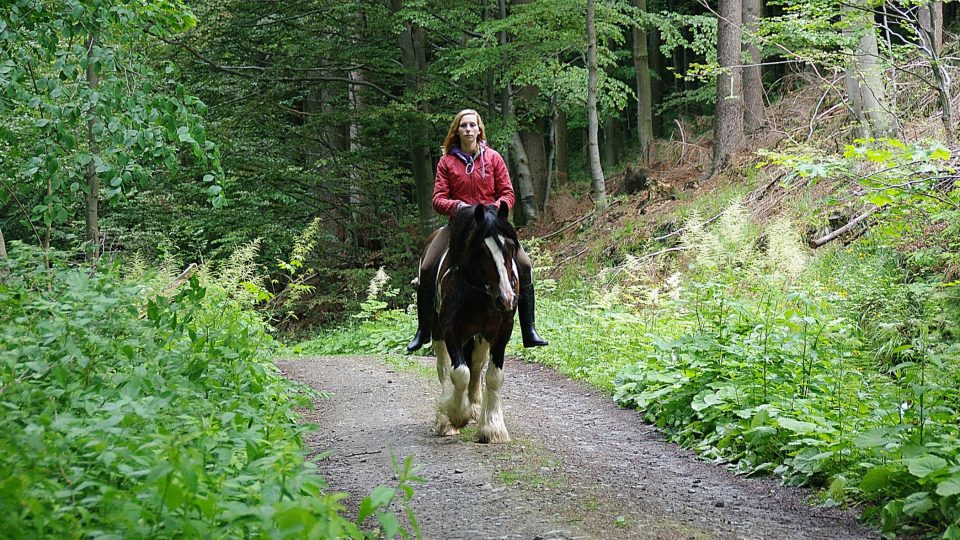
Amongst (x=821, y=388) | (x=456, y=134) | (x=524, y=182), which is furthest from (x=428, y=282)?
(x=524, y=182)

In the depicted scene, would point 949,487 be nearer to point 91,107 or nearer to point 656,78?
point 91,107

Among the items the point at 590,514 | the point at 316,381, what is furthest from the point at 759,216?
the point at 590,514

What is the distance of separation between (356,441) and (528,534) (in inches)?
128

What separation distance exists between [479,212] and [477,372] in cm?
194

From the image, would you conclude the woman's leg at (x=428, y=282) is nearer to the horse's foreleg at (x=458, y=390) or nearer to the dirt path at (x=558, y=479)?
the horse's foreleg at (x=458, y=390)

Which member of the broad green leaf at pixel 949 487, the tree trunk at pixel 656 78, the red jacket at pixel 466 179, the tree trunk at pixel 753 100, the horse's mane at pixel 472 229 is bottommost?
the broad green leaf at pixel 949 487

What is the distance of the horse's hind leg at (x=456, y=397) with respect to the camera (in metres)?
7.69

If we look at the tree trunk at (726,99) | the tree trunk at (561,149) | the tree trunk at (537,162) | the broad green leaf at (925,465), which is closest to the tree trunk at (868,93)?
the tree trunk at (726,99)

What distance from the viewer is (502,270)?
23.2 feet

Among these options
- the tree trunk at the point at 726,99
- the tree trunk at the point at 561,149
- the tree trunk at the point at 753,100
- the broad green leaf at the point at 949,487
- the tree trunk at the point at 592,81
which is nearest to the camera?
the broad green leaf at the point at 949,487

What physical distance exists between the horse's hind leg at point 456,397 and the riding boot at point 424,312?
510mm

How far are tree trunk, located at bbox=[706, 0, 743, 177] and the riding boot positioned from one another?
43.0 feet

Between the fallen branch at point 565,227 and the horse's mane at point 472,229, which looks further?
the fallen branch at point 565,227

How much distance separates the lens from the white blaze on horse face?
7000 mm
